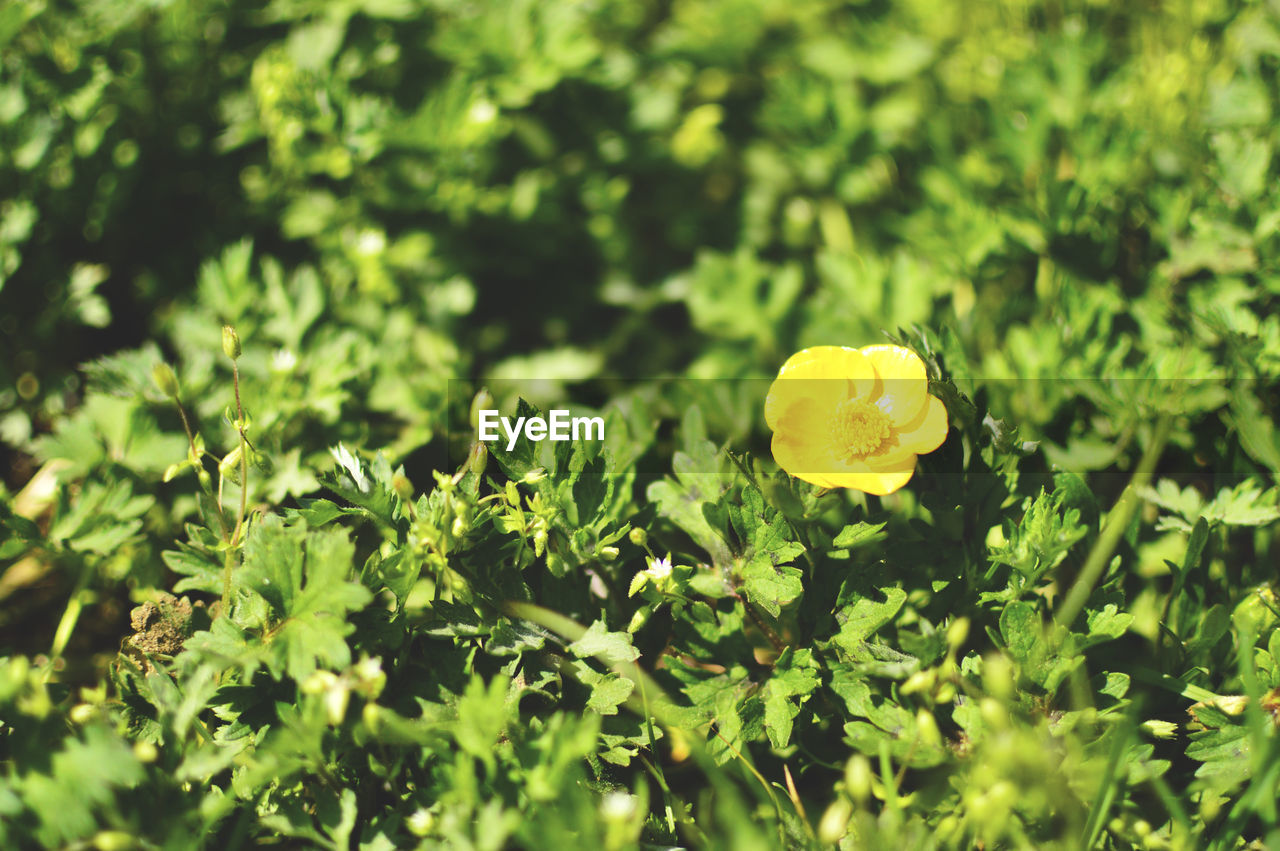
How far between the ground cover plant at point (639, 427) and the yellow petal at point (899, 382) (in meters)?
0.01

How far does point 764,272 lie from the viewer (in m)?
2.36

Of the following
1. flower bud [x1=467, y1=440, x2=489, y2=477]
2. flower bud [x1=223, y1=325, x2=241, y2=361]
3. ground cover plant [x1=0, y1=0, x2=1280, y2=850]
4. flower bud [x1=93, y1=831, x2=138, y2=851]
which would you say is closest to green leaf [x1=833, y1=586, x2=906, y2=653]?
ground cover plant [x1=0, y1=0, x2=1280, y2=850]

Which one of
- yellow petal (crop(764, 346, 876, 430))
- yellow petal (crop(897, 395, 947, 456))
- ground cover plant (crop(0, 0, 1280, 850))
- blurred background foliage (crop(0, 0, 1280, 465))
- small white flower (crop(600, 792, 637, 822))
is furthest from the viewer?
blurred background foliage (crop(0, 0, 1280, 465))

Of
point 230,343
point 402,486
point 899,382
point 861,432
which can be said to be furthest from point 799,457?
point 230,343

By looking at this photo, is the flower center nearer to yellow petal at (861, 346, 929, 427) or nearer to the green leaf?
yellow petal at (861, 346, 929, 427)

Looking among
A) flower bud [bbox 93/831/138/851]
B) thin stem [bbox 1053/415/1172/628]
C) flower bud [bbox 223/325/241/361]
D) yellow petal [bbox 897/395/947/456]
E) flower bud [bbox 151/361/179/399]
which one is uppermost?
flower bud [bbox 223/325/241/361]

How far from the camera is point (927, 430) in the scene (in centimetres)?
134

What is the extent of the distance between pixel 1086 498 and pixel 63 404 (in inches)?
91.4

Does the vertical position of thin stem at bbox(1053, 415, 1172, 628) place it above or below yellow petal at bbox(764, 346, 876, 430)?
below

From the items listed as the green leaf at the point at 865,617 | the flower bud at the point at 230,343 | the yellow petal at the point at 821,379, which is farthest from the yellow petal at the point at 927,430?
the flower bud at the point at 230,343

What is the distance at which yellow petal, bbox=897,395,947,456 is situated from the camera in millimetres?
1314

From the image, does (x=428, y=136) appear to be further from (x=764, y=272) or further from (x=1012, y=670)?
(x=1012, y=670)

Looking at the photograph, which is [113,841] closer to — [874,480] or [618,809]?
[618,809]

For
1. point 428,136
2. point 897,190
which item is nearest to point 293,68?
point 428,136
